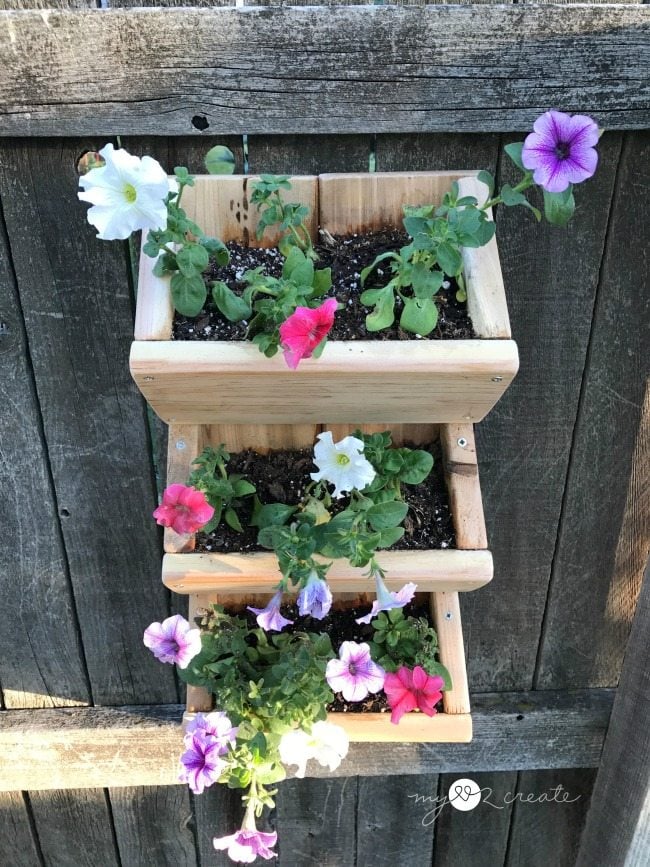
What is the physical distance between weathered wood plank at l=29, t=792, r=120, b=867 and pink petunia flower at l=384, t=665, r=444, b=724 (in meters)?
0.90

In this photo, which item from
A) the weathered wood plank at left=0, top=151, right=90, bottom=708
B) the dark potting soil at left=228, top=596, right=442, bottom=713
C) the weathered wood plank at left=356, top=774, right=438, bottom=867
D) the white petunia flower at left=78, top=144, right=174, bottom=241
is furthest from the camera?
the weathered wood plank at left=356, top=774, right=438, bottom=867

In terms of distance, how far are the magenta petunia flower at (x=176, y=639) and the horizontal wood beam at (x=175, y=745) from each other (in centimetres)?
58

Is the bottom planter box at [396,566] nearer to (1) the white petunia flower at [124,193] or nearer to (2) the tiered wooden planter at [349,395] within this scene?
(2) the tiered wooden planter at [349,395]

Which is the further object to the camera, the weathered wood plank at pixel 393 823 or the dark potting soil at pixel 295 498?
the weathered wood plank at pixel 393 823

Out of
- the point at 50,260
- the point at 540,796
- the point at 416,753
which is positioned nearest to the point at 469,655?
the point at 416,753

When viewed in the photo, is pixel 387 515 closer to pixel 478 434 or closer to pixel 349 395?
pixel 349 395

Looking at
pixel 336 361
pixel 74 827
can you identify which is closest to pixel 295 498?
pixel 336 361

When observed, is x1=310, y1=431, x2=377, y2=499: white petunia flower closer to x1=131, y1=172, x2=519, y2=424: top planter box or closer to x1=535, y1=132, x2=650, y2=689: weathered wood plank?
x1=131, y1=172, x2=519, y2=424: top planter box

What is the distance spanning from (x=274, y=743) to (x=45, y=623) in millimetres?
608

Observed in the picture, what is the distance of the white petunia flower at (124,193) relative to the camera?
0.71 metres

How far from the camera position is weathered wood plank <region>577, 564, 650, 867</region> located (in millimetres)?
1277

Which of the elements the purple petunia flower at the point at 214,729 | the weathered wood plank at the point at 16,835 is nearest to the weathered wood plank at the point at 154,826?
the weathered wood plank at the point at 16,835

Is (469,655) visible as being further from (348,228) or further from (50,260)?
(50,260)

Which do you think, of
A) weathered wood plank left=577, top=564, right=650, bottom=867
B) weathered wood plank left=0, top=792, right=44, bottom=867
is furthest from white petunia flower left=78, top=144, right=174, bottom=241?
weathered wood plank left=0, top=792, right=44, bottom=867
